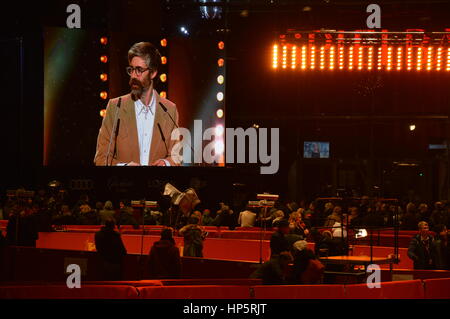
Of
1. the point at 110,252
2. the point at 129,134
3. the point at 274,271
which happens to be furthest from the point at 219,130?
the point at 274,271

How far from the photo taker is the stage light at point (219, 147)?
24547mm

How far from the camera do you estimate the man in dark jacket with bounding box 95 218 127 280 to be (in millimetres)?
12805

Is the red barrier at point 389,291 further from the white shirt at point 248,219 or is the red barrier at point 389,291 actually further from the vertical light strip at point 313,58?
the white shirt at point 248,219

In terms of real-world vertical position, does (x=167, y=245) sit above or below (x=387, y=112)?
below

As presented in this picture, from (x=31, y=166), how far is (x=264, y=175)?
25.0ft

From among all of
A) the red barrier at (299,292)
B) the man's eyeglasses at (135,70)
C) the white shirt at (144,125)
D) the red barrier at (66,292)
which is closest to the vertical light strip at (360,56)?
the white shirt at (144,125)

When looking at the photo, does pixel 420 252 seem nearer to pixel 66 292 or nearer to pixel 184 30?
pixel 66 292

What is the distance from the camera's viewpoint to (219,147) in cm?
2458

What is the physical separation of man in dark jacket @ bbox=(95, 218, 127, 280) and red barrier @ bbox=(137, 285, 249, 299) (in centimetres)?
323

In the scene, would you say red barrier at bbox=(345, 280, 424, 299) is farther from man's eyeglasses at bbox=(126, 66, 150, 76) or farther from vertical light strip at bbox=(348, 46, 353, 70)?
man's eyeglasses at bbox=(126, 66, 150, 76)

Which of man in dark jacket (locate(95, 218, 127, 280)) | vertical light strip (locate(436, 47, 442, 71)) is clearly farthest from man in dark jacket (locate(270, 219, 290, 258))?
vertical light strip (locate(436, 47, 442, 71))
